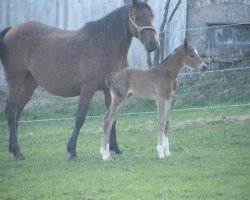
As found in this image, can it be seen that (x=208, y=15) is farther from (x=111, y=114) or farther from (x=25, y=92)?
(x=111, y=114)

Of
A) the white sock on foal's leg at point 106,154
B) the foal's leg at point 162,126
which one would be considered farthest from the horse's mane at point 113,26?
the white sock on foal's leg at point 106,154

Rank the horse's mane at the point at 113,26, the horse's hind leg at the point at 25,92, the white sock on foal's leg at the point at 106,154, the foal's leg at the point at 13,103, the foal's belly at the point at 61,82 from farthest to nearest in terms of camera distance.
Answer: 1. the horse's hind leg at the point at 25,92
2. the foal's leg at the point at 13,103
3. the foal's belly at the point at 61,82
4. the horse's mane at the point at 113,26
5. the white sock on foal's leg at the point at 106,154

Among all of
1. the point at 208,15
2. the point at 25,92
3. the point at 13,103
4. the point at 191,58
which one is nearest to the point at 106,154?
the point at 191,58

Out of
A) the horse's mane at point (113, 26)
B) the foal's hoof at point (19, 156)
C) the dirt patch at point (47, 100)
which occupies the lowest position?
the dirt patch at point (47, 100)

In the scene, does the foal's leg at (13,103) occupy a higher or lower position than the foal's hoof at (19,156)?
higher

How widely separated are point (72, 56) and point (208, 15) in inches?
265

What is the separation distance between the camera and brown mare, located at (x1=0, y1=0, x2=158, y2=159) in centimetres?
995

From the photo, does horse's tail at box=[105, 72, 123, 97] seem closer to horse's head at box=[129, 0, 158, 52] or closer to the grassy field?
horse's head at box=[129, 0, 158, 52]

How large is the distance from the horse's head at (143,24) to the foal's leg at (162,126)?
0.90 metres

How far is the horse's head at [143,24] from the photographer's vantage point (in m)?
9.85

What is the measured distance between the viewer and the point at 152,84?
9.77 m

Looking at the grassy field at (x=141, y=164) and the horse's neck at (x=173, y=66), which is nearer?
the grassy field at (x=141, y=164)

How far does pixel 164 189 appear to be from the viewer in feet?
24.3

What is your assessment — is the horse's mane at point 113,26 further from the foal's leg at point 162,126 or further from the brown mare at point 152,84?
the foal's leg at point 162,126
